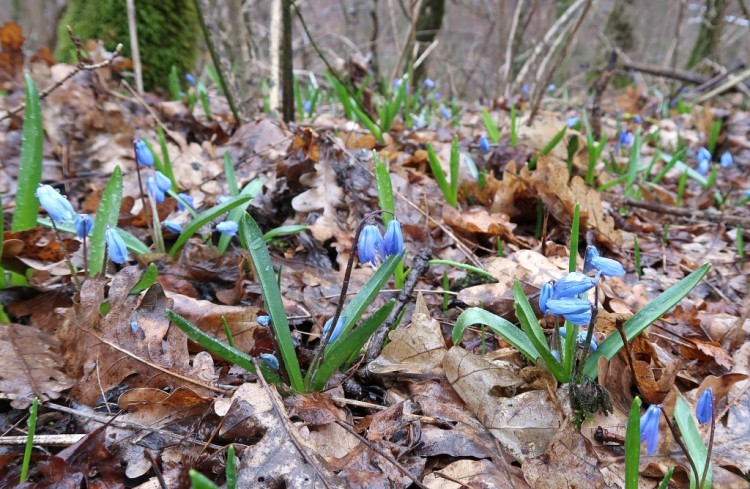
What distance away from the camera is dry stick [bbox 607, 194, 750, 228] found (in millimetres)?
2947

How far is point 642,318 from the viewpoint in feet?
4.62

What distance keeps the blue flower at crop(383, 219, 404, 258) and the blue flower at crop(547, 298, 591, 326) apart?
1.45ft

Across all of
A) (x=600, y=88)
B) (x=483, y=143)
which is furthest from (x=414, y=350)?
(x=600, y=88)

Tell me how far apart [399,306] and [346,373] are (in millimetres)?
320

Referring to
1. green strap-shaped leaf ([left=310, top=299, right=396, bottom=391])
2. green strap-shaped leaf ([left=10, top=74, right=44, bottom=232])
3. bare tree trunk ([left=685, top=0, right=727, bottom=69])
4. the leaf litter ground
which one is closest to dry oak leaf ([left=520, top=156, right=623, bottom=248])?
the leaf litter ground

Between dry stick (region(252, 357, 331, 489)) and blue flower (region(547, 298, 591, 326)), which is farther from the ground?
blue flower (region(547, 298, 591, 326))

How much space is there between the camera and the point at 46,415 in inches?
53.5

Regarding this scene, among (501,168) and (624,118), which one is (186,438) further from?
(624,118)

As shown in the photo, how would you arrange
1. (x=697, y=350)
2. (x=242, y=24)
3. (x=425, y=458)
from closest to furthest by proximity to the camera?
(x=425, y=458) < (x=697, y=350) < (x=242, y=24)

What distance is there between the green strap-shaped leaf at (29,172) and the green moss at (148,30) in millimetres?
2889

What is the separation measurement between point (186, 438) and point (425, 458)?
612mm

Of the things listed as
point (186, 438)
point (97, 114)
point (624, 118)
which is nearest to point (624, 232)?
point (186, 438)

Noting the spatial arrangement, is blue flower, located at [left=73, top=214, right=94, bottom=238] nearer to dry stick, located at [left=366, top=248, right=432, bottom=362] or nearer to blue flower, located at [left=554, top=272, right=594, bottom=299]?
dry stick, located at [left=366, top=248, right=432, bottom=362]

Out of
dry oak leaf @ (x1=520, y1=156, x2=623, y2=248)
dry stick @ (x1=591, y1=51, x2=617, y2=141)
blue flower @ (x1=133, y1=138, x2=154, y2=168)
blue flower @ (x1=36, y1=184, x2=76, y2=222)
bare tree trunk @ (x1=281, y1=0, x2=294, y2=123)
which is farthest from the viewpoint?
dry stick @ (x1=591, y1=51, x2=617, y2=141)
